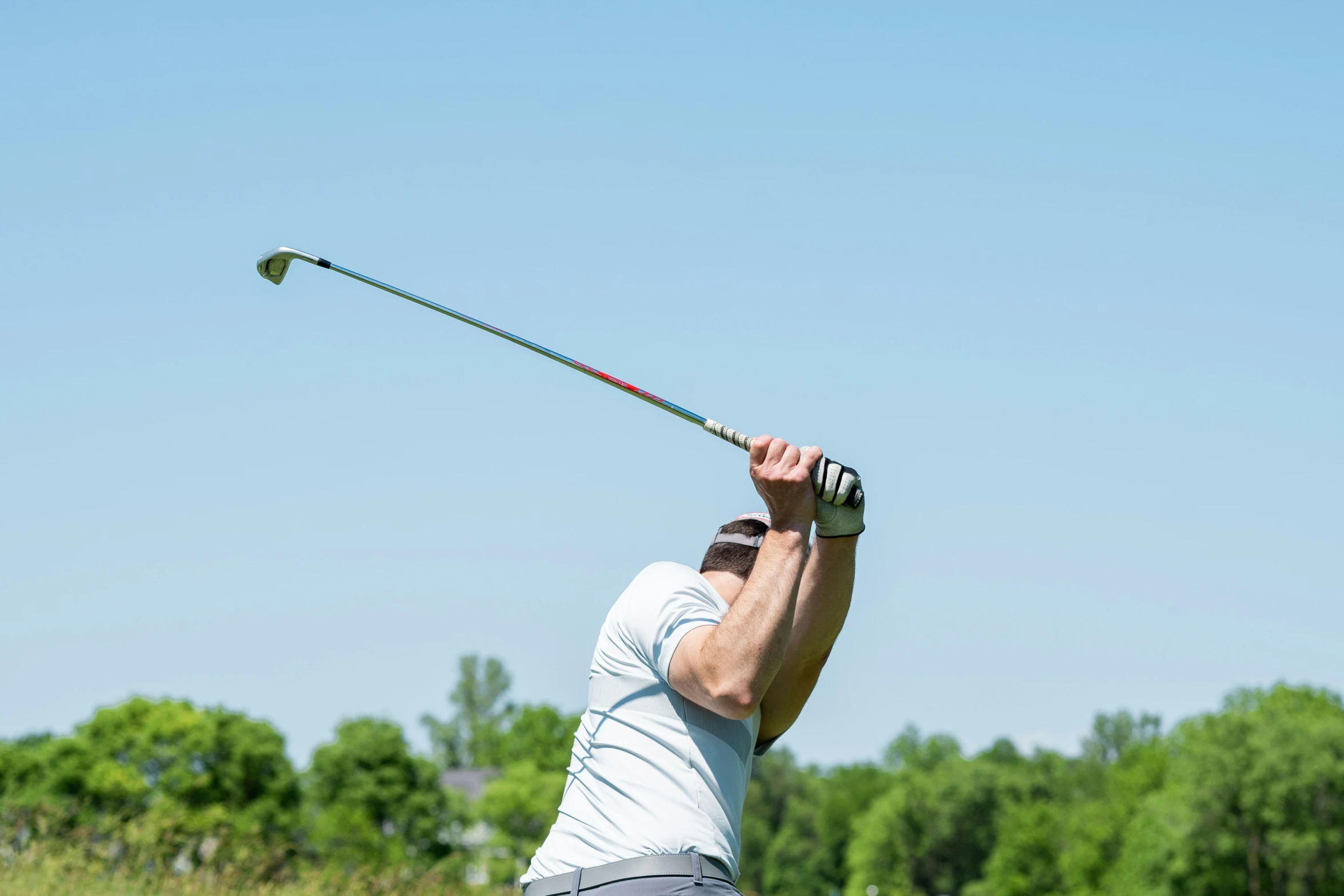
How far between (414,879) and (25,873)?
9.22 ft

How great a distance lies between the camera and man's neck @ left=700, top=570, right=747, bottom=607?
390cm

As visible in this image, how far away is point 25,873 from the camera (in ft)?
29.3

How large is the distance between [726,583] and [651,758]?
662mm

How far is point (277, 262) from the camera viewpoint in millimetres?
4988

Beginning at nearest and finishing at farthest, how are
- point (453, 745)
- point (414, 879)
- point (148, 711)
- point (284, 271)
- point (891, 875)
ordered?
point (284, 271)
point (414, 879)
point (148, 711)
point (891, 875)
point (453, 745)

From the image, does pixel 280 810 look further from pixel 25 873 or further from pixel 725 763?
pixel 725 763

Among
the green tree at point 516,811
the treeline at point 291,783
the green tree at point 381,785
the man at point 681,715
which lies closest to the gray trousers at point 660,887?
the man at point 681,715

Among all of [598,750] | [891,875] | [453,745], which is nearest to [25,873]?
[598,750]

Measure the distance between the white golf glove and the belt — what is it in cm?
101

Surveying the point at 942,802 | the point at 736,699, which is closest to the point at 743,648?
the point at 736,699

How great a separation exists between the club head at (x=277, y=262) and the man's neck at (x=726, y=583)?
1.94m

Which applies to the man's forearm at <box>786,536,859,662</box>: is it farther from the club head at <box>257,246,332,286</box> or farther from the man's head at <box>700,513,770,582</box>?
the club head at <box>257,246,332,286</box>

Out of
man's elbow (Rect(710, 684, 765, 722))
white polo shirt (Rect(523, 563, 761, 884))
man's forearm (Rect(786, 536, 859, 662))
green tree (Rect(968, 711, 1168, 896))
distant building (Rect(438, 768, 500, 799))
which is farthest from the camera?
distant building (Rect(438, 768, 500, 799))

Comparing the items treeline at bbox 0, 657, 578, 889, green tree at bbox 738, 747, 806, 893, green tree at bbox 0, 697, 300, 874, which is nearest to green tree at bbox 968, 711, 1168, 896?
green tree at bbox 738, 747, 806, 893
